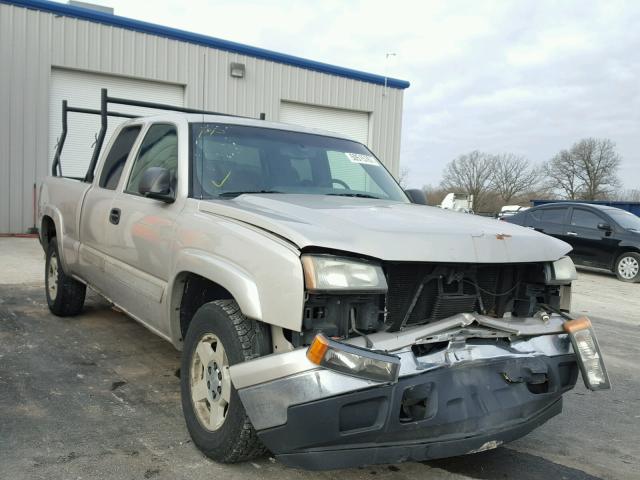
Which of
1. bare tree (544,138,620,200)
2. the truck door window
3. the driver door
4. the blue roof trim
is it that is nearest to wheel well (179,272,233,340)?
the driver door

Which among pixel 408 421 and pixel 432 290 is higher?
pixel 432 290

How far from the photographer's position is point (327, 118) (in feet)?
58.7

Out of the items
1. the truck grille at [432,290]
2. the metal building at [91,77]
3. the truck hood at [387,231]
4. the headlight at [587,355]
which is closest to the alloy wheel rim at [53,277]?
the truck hood at [387,231]

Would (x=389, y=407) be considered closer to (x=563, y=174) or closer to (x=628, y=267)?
(x=628, y=267)

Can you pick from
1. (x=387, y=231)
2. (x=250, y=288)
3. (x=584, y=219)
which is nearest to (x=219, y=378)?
Result: (x=250, y=288)

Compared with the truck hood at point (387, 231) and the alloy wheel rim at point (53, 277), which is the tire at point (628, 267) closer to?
the truck hood at point (387, 231)

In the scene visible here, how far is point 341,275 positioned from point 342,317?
20 cm

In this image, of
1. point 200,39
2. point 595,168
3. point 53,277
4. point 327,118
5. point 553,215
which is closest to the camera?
point 53,277

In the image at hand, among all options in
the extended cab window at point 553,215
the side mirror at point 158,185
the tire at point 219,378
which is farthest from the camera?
the extended cab window at point 553,215

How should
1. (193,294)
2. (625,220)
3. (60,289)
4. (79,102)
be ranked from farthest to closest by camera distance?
1. (79,102)
2. (625,220)
3. (60,289)
4. (193,294)

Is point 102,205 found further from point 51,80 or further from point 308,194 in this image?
point 51,80

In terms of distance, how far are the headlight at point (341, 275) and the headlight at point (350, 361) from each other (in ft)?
0.74

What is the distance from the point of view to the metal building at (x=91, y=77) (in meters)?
13.1

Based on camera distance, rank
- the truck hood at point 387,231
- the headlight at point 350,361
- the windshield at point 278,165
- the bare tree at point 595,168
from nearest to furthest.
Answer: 1. the headlight at point 350,361
2. the truck hood at point 387,231
3. the windshield at point 278,165
4. the bare tree at point 595,168
